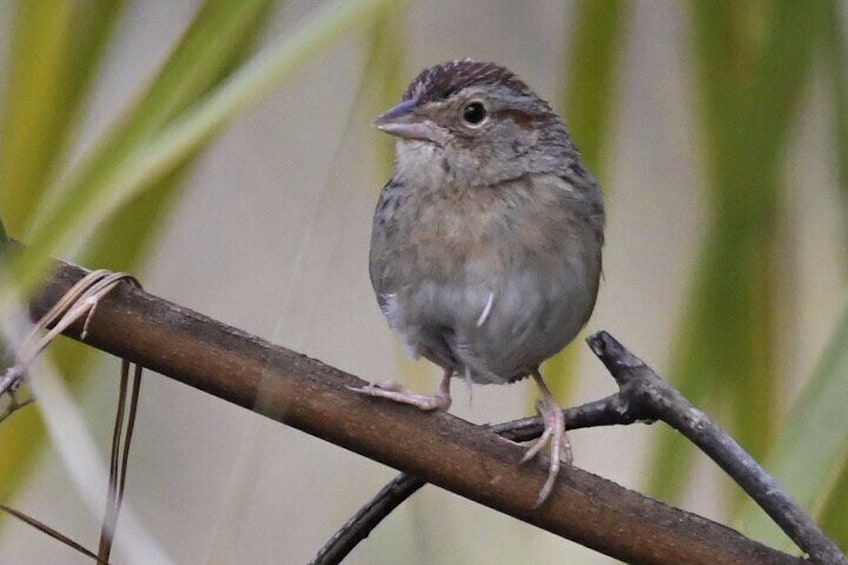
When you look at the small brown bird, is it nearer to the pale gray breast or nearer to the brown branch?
the pale gray breast

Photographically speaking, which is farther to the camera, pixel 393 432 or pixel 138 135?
pixel 393 432

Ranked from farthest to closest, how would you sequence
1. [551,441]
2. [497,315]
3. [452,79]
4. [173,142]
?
[452,79], [497,315], [551,441], [173,142]

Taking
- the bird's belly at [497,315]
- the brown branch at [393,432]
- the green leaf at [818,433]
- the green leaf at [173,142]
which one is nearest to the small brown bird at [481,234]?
the bird's belly at [497,315]

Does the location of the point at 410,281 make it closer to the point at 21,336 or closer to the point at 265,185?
the point at 21,336

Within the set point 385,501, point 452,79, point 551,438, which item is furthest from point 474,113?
point 385,501

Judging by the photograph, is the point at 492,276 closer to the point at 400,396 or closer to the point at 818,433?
the point at 400,396

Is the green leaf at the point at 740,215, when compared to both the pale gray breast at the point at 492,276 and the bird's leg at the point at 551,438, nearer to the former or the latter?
the bird's leg at the point at 551,438

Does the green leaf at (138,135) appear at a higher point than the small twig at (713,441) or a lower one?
higher
